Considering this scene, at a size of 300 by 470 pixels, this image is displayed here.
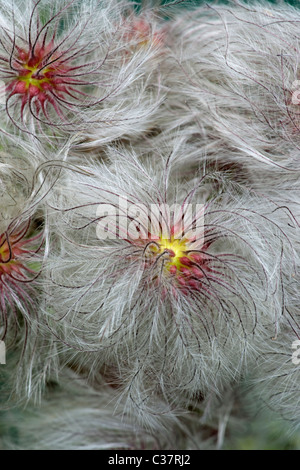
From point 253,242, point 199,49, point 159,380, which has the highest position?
point 199,49

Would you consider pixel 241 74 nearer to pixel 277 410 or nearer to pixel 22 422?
pixel 277 410

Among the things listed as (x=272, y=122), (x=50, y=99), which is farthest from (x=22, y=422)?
(x=272, y=122)

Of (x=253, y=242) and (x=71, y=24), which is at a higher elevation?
(x=71, y=24)

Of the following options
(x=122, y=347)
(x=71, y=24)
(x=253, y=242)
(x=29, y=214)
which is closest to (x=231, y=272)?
(x=253, y=242)

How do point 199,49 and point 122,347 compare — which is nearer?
point 122,347

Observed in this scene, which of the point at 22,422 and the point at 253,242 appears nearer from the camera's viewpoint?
the point at 253,242

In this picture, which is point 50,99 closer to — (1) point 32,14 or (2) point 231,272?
(1) point 32,14

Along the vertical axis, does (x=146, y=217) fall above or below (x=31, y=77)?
below

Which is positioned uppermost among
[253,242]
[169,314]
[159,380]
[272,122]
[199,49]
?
[199,49]
